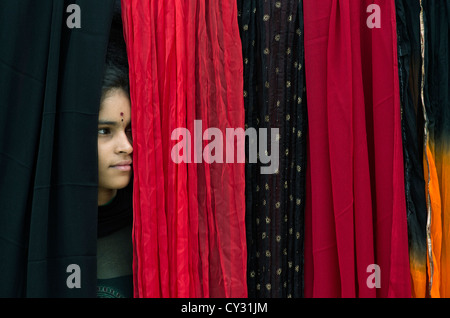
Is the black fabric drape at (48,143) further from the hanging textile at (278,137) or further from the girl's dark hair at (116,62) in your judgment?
the hanging textile at (278,137)

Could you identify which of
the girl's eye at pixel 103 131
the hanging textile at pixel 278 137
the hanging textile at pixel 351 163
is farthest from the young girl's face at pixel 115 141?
the hanging textile at pixel 351 163

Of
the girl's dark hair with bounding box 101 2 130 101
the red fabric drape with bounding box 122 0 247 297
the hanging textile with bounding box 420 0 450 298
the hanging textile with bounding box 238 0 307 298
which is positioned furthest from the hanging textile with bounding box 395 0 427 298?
the girl's dark hair with bounding box 101 2 130 101

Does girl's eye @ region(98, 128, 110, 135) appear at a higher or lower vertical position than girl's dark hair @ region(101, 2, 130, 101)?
lower

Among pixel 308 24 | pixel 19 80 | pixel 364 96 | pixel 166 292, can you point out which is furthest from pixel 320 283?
pixel 19 80

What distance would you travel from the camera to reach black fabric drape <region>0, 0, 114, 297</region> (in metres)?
1.03

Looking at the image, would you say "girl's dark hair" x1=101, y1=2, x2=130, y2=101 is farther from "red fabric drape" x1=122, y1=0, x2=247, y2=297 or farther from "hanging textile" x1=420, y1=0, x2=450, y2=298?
"hanging textile" x1=420, y1=0, x2=450, y2=298

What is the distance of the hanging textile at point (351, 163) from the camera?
1080mm

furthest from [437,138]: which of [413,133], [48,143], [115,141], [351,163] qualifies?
[48,143]

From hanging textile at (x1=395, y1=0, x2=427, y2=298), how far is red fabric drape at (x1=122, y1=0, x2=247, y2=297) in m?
0.38

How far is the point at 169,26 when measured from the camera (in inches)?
42.8

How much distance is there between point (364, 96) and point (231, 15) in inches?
14.1

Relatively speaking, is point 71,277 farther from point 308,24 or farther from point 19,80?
point 308,24

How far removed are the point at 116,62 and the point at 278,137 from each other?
1.30 ft

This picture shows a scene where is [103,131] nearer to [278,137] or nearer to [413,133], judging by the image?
[278,137]
